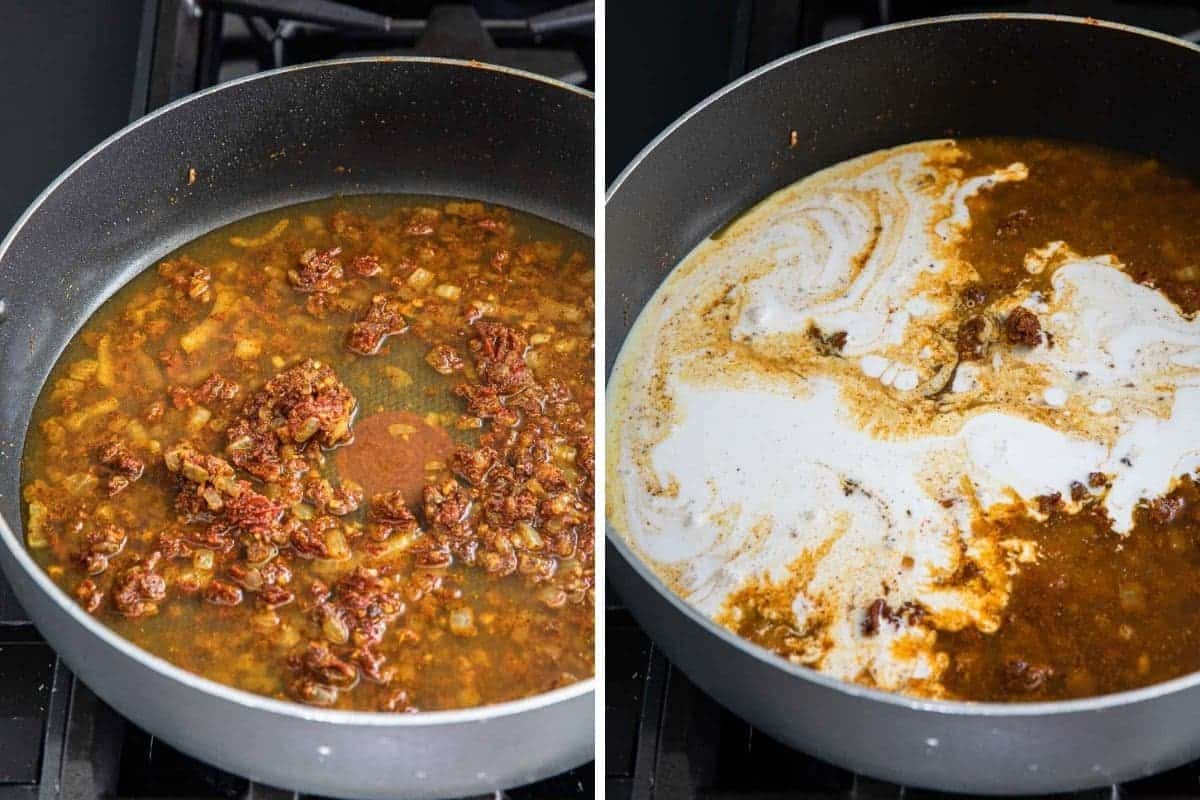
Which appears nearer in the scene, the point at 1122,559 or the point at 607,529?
the point at 607,529

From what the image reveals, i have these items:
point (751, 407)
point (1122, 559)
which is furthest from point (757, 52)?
point (1122, 559)

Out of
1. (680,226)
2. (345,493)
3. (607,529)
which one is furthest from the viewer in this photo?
(680,226)

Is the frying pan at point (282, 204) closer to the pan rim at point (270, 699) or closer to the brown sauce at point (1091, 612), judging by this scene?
the pan rim at point (270, 699)

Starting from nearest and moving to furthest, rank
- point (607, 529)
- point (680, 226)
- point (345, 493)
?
point (607, 529) < point (345, 493) < point (680, 226)

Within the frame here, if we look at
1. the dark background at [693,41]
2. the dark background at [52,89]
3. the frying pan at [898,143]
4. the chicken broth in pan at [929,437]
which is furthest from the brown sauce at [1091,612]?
the dark background at [52,89]

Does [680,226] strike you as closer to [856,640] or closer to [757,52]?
[757,52]

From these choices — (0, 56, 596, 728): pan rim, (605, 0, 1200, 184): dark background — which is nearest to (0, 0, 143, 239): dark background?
(0, 56, 596, 728): pan rim

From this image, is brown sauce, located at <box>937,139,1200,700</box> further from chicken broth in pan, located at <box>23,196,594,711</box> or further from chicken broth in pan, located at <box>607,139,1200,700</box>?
chicken broth in pan, located at <box>23,196,594,711</box>
